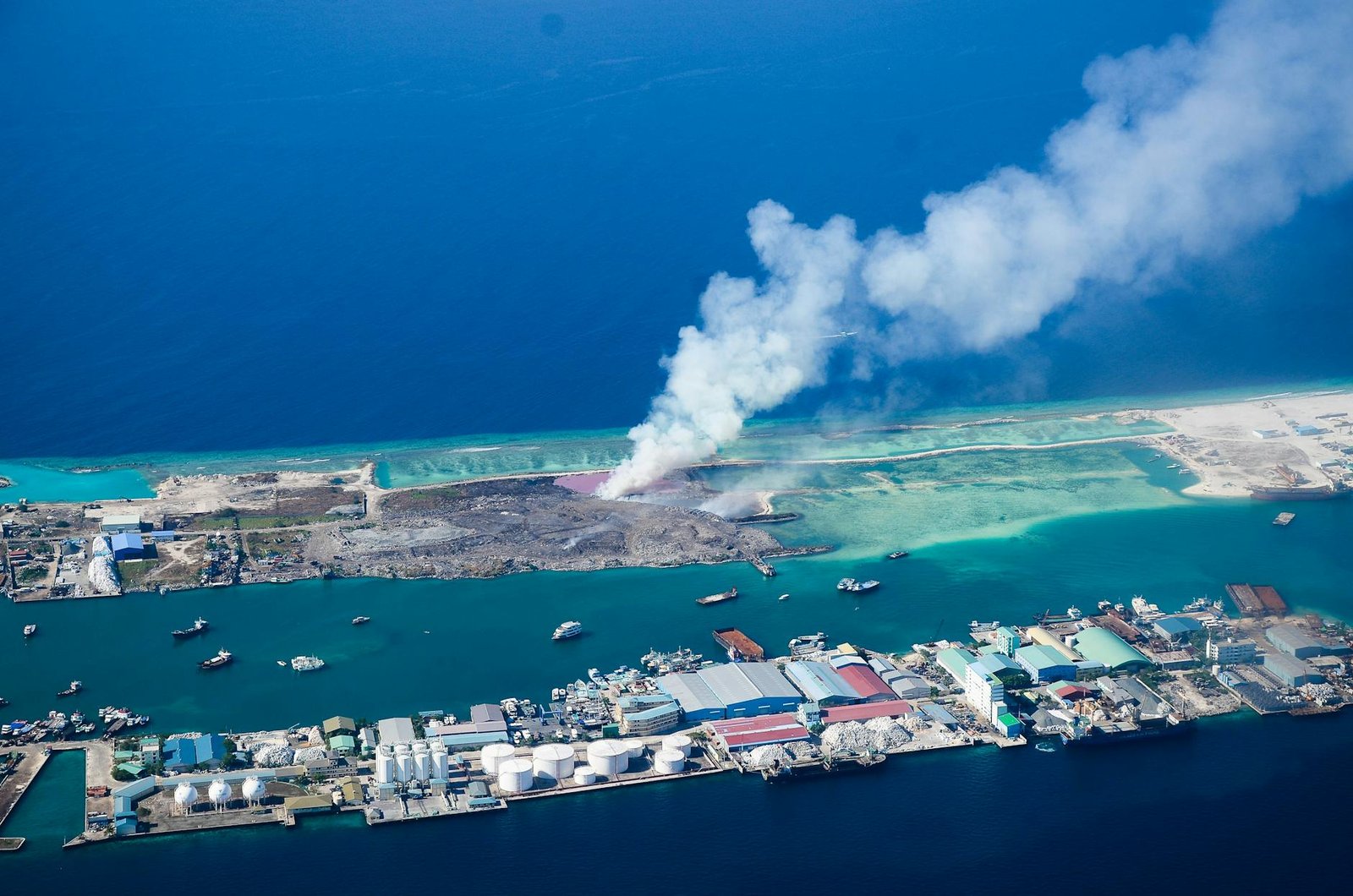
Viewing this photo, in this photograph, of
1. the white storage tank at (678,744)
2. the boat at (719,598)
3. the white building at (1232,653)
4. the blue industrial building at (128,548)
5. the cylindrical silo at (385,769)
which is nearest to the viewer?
the cylindrical silo at (385,769)

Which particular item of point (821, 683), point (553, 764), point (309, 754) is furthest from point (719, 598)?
point (309, 754)

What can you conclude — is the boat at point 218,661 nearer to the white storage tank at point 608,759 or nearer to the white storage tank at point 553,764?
the white storage tank at point 553,764

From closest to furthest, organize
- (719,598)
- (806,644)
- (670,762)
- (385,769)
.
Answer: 1. (385,769)
2. (670,762)
3. (806,644)
4. (719,598)

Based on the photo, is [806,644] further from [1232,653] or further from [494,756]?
[1232,653]

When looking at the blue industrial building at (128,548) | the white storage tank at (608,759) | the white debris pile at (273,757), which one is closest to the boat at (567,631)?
the white storage tank at (608,759)

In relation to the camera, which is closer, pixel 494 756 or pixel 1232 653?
pixel 494 756

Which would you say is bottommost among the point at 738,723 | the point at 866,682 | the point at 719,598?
the point at 738,723
